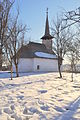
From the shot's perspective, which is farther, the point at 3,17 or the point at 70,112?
the point at 3,17

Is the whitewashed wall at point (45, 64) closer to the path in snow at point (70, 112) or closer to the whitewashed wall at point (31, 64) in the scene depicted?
the whitewashed wall at point (31, 64)

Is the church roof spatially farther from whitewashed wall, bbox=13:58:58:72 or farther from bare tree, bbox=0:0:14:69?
bare tree, bbox=0:0:14:69

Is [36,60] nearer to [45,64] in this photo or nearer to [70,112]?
[45,64]

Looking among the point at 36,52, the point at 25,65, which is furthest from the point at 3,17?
the point at 36,52

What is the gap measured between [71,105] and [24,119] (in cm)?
265

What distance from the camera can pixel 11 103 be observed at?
770cm

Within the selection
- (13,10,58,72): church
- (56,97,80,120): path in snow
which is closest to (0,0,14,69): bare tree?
(56,97,80,120): path in snow

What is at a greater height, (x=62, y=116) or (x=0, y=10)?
(x=0, y=10)

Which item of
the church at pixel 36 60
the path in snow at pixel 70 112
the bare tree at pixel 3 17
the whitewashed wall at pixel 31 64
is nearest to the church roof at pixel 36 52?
the church at pixel 36 60

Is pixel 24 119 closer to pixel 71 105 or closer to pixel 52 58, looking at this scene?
pixel 71 105

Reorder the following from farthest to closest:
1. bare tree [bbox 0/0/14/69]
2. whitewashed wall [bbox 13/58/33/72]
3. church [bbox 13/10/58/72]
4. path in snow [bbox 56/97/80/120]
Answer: church [bbox 13/10/58/72] → whitewashed wall [bbox 13/58/33/72] → bare tree [bbox 0/0/14/69] → path in snow [bbox 56/97/80/120]

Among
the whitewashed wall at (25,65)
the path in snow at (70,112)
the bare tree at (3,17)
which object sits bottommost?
the path in snow at (70,112)

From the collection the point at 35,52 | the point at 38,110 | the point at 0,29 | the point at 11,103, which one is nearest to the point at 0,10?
the point at 0,29

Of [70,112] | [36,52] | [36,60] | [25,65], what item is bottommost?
[70,112]
